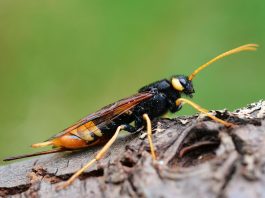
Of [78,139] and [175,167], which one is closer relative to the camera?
[175,167]

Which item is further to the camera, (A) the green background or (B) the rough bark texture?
(A) the green background

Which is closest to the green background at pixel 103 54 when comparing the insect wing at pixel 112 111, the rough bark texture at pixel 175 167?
the insect wing at pixel 112 111

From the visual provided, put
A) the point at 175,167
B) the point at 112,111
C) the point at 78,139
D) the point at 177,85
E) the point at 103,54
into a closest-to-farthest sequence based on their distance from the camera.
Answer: the point at 175,167
the point at 78,139
the point at 112,111
the point at 177,85
the point at 103,54

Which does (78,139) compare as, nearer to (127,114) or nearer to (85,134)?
(85,134)

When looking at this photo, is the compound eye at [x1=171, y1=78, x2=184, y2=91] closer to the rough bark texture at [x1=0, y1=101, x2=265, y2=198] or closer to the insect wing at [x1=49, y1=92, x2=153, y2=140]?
the insect wing at [x1=49, y1=92, x2=153, y2=140]

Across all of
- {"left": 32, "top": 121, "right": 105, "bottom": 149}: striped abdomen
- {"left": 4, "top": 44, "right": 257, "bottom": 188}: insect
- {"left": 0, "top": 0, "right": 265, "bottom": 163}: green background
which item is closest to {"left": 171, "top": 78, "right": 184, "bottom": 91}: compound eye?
{"left": 4, "top": 44, "right": 257, "bottom": 188}: insect

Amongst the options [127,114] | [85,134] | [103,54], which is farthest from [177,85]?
[103,54]
